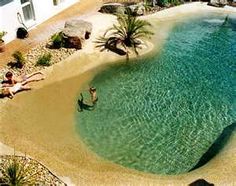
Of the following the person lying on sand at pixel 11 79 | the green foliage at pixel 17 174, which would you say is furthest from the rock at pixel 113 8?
the green foliage at pixel 17 174

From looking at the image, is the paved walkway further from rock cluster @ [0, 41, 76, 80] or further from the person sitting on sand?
the person sitting on sand

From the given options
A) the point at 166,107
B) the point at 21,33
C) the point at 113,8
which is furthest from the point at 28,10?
the point at 166,107

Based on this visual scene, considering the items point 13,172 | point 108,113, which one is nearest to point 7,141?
point 13,172

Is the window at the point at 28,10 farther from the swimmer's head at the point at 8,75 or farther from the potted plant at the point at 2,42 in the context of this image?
the swimmer's head at the point at 8,75

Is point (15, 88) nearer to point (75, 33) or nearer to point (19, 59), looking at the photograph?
point (19, 59)

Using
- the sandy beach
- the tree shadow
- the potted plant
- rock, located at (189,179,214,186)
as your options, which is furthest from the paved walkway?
rock, located at (189,179,214,186)

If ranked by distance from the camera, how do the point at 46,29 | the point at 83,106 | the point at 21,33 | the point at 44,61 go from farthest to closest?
the point at 46,29, the point at 21,33, the point at 44,61, the point at 83,106
